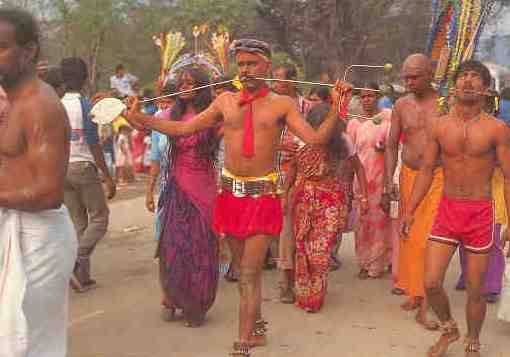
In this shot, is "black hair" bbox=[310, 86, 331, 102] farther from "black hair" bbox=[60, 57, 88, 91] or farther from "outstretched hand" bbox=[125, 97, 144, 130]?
"outstretched hand" bbox=[125, 97, 144, 130]

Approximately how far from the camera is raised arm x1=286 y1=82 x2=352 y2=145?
447 centimetres

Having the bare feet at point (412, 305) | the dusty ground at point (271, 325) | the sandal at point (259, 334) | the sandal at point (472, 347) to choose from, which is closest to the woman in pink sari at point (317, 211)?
the dusty ground at point (271, 325)

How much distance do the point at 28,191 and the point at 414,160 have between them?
358 centimetres

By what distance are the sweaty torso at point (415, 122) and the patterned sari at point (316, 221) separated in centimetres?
60

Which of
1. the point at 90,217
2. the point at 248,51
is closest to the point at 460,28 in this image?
the point at 248,51

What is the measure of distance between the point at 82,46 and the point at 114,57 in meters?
2.32

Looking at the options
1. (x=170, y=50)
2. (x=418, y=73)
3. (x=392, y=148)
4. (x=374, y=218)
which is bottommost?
(x=374, y=218)

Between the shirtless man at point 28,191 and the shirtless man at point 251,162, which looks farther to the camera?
Answer: the shirtless man at point 251,162

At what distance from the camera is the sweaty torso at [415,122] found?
5.93 metres

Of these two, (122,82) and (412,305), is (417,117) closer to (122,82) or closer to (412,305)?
(412,305)

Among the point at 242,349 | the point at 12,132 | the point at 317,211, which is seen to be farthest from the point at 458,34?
the point at 12,132

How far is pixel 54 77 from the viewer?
6359 mm

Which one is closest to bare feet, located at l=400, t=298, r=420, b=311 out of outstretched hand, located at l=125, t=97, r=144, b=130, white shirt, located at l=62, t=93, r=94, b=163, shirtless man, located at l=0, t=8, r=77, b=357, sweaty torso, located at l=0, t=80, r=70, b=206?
outstretched hand, located at l=125, t=97, r=144, b=130

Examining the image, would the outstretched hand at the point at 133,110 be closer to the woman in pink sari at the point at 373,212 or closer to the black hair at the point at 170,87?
the black hair at the point at 170,87
